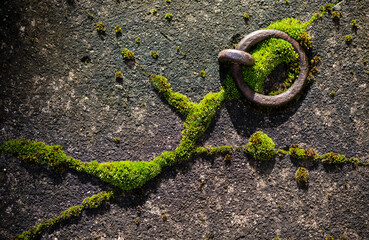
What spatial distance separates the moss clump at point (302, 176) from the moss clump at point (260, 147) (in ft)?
1.24

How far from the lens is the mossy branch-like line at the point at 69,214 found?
326cm

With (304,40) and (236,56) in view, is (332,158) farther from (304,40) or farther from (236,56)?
(236,56)

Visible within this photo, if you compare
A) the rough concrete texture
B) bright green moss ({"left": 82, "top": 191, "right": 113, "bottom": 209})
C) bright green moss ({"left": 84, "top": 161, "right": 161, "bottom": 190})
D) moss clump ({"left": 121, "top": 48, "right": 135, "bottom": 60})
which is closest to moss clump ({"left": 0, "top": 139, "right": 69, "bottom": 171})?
the rough concrete texture

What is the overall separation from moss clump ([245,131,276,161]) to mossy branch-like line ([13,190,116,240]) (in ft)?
5.55

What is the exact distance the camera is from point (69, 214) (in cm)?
329

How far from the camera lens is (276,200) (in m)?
3.44

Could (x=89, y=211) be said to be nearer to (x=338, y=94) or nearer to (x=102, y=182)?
(x=102, y=182)

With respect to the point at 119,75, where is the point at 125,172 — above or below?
below

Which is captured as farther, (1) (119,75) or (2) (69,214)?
(1) (119,75)

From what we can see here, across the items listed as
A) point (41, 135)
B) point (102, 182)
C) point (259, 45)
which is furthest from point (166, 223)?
point (259, 45)

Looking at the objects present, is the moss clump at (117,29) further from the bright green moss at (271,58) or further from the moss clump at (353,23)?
the moss clump at (353,23)

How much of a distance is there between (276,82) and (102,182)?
2396mm

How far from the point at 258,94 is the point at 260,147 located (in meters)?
0.63

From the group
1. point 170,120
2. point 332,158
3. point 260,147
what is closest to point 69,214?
point 170,120
